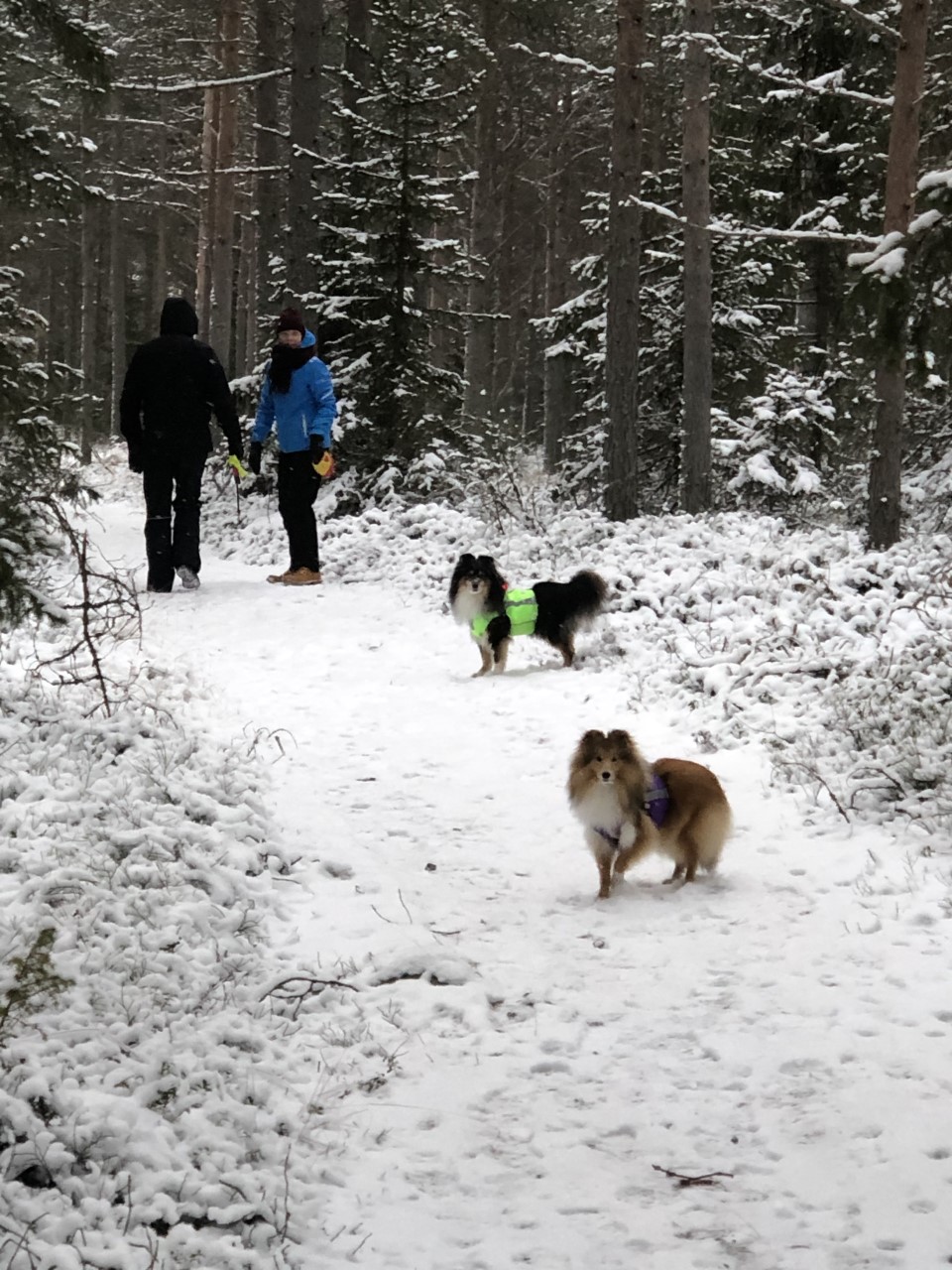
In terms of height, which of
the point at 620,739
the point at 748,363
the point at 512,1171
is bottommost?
the point at 512,1171

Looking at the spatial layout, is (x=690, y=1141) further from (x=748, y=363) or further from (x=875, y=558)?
(x=748, y=363)

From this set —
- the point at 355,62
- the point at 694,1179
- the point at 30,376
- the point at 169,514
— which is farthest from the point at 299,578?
the point at 355,62

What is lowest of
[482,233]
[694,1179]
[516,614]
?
[694,1179]

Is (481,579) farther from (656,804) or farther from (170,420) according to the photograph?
(656,804)

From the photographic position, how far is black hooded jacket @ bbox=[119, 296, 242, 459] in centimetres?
1110

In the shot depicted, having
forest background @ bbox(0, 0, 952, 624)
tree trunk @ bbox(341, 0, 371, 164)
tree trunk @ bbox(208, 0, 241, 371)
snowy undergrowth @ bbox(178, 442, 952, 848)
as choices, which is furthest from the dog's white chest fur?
tree trunk @ bbox(208, 0, 241, 371)

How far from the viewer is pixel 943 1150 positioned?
3.29 metres

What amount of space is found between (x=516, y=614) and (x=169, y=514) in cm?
420

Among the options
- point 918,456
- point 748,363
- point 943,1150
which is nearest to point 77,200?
point 943,1150

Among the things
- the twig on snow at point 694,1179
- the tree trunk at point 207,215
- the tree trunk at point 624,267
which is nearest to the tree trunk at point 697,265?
the tree trunk at point 624,267

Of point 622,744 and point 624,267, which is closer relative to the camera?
point 622,744

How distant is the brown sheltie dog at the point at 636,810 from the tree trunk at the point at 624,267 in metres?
8.68

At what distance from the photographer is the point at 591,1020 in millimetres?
4164

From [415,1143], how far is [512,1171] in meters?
0.33
